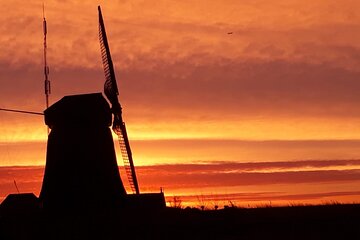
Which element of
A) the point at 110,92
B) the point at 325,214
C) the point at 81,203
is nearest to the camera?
the point at 325,214

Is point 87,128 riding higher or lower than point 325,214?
higher

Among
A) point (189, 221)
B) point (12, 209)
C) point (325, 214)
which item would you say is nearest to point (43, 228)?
point (189, 221)

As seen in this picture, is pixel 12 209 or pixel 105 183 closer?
pixel 105 183

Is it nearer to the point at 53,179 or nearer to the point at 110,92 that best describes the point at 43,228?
the point at 53,179

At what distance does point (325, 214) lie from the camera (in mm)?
25922

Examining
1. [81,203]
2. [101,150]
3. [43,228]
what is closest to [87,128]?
[101,150]

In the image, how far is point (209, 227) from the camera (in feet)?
74.3

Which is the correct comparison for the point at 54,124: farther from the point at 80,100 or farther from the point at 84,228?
the point at 84,228

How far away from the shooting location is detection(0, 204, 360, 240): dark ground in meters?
20.8

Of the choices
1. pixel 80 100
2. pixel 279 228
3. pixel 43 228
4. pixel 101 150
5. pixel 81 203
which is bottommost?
pixel 279 228

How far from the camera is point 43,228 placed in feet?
79.9

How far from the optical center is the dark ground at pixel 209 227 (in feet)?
68.3

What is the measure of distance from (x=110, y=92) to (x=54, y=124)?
3.50 metres

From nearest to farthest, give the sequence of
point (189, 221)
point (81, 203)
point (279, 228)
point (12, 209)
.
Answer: point (279, 228)
point (189, 221)
point (81, 203)
point (12, 209)
